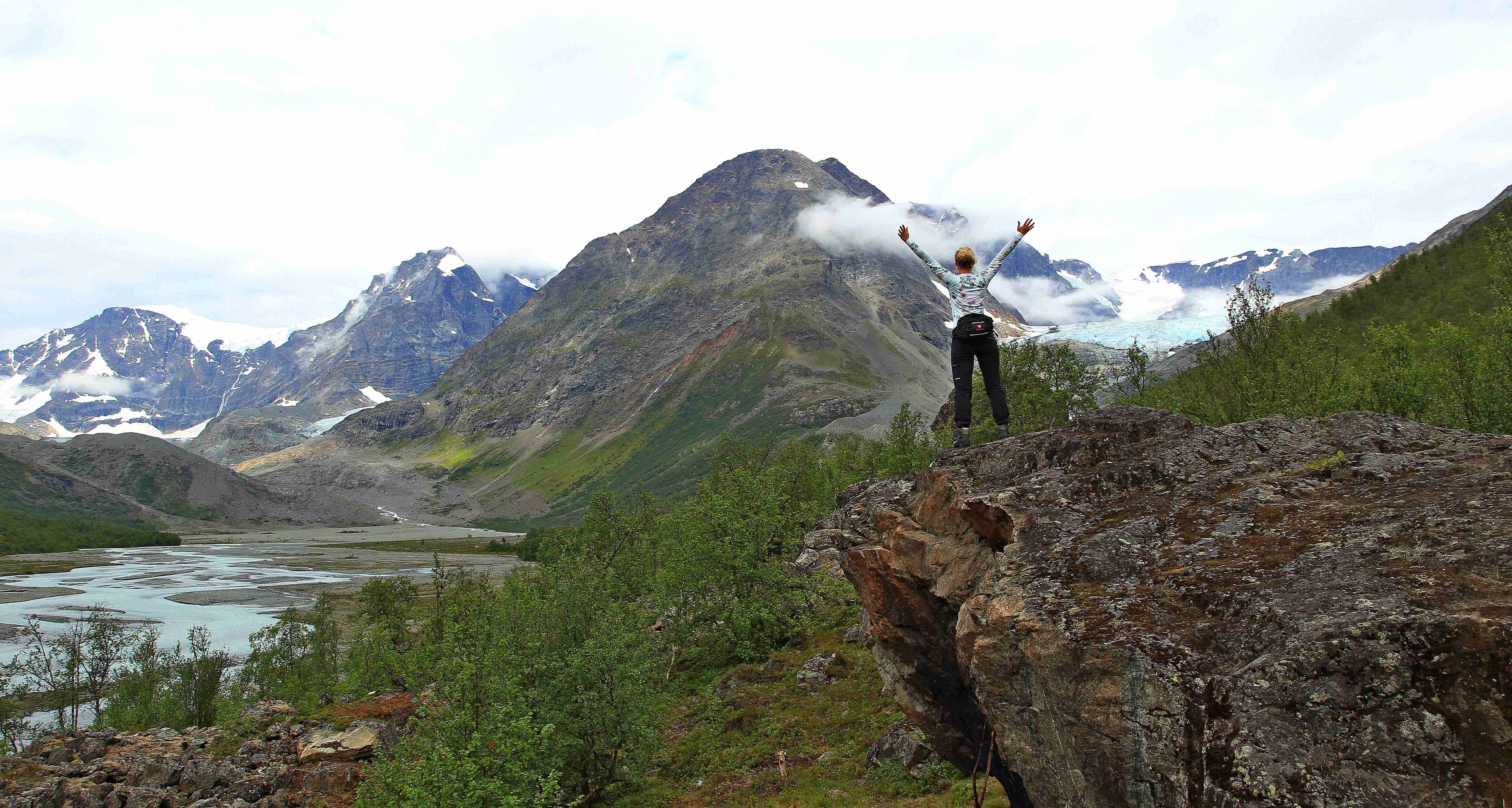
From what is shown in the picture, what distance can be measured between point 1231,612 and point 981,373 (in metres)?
7.87

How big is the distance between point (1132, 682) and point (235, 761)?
143ft

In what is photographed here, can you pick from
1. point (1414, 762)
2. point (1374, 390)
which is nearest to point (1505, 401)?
point (1374, 390)

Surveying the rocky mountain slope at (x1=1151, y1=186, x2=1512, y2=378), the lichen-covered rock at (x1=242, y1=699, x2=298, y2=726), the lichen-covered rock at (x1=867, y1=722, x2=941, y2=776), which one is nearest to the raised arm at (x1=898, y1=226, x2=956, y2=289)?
the lichen-covered rock at (x1=867, y1=722, x2=941, y2=776)

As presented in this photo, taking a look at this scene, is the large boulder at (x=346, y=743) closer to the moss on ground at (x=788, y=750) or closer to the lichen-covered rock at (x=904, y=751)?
the moss on ground at (x=788, y=750)

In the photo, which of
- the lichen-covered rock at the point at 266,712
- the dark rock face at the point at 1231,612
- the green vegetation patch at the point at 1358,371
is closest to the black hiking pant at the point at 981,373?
the dark rock face at the point at 1231,612

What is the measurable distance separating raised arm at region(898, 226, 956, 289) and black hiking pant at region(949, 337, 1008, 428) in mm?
1265

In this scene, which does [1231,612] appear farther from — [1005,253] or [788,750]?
[788,750]

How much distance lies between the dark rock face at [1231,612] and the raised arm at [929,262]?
3799mm

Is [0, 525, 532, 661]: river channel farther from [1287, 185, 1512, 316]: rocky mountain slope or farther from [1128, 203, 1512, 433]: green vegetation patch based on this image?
[1287, 185, 1512, 316]: rocky mountain slope

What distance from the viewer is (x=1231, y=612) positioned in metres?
7.27

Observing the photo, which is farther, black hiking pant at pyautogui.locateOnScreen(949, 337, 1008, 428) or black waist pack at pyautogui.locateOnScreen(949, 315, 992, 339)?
black hiking pant at pyautogui.locateOnScreen(949, 337, 1008, 428)

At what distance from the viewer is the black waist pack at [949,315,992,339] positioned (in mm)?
14391

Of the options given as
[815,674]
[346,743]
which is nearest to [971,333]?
[815,674]

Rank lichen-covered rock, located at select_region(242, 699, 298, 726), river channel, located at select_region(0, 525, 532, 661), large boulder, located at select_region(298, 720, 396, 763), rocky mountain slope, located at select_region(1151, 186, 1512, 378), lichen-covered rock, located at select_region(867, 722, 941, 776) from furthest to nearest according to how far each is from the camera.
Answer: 1. river channel, located at select_region(0, 525, 532, 661)
2. rocky mountain slope, located at select_region(1151, 186, 1512, 378)
3. lichen-covered rock, located at select_region(242, 699, 298, 726)
4. large boulder, located at select_region(298, 720, 396, 763)
5. lichen-covered rock, located at select_region(867, 722, 941, 776)
